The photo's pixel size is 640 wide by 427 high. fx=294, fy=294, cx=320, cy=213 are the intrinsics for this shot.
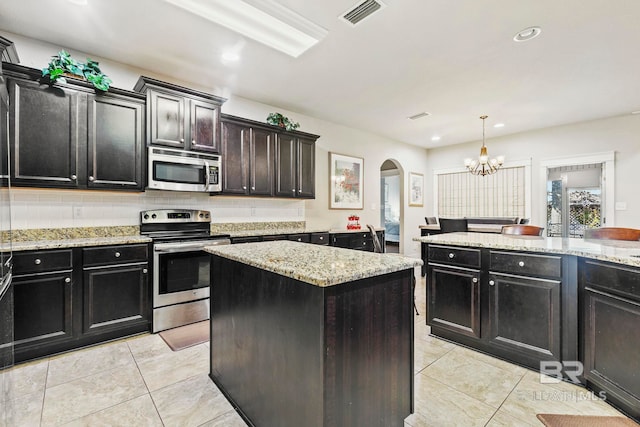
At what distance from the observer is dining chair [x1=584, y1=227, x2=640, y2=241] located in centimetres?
246

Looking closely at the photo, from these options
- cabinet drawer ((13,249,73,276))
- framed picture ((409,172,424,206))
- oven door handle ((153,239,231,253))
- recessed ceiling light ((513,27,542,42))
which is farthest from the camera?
framed picture ((409,172,424,206))

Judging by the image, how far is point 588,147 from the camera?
516 cm

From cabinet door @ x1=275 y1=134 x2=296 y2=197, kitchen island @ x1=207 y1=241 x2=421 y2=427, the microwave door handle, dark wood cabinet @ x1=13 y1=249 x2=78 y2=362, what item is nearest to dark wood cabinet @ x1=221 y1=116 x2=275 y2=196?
cabinet door @ x1=275 y1=134 x2=296 y2=197

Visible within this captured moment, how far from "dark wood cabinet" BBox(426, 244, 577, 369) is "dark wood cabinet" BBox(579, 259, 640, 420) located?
9 centimetres

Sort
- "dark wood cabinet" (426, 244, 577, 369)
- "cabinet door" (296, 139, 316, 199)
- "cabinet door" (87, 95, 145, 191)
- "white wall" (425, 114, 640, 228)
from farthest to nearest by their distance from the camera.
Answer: "white wall" (425, 114, 640, 228)
"cabinet door" (296, 139, 316, 199)
"cabinet door" (87, 95, 145, 191)
"dark wood cabinet" (426, 244, 577, 369)

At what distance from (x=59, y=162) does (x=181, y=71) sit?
1.57m

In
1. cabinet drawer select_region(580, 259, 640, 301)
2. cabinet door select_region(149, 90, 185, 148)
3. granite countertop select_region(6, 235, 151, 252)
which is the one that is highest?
cabinet door select_region(149, 90, 185, 148)

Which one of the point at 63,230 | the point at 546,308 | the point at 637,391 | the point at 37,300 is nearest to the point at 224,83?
the point at 63,230

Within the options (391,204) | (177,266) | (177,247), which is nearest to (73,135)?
(177,247)

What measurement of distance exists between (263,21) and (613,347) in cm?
339

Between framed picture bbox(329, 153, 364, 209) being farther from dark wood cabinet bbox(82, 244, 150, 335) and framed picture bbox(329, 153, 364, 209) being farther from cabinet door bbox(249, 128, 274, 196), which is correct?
dark wood cabinet bbox(82, 244, 150, 335)

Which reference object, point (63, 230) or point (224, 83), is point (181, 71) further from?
point (63, 230)

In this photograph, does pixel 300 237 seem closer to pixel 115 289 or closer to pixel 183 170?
pixel 183 170

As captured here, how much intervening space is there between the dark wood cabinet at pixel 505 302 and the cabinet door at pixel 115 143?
2.98m
